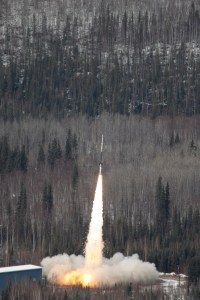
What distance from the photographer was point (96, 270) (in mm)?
106000

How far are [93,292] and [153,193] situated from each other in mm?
59286

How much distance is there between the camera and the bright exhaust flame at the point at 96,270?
346ft

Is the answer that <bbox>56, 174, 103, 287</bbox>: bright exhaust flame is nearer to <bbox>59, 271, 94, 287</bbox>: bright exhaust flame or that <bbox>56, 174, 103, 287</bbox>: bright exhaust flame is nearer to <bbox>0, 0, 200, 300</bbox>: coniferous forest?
<bbox>59, 271, 94, 287</bbox>: bright exhaust flame

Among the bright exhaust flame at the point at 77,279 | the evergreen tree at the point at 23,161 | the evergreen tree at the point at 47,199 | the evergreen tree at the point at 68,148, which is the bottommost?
the bright exhaust flame at the point at 77,279

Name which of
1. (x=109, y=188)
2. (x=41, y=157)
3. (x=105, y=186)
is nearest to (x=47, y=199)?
(x=109, y=188)

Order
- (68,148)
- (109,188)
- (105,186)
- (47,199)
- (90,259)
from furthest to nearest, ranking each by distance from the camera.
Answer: (68,148) → (105,186) → (109,188) → (47,199) → (90,259)

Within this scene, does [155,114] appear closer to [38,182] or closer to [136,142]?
[136,142]

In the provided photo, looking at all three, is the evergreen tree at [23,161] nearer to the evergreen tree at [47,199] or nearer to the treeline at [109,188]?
the treeline at [109,188]

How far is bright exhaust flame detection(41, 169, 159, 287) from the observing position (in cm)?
10544

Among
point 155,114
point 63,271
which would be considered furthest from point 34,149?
point 63,271

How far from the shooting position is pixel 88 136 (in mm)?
188500

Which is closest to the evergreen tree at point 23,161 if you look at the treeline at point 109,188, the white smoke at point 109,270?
the treeline at point 109,188

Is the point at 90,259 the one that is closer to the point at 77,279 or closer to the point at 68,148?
the point at 77,279

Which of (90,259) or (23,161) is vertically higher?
(23,161)
